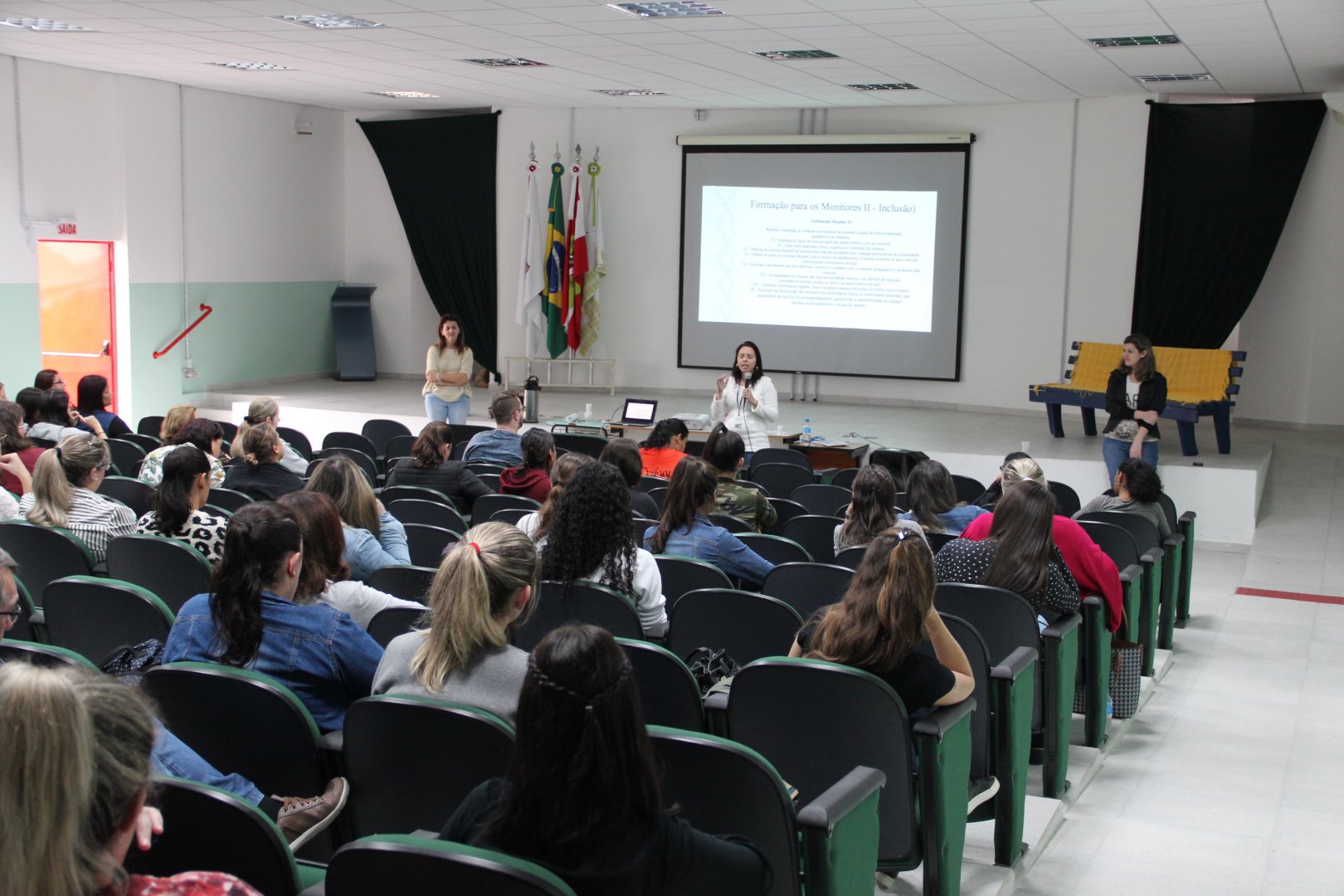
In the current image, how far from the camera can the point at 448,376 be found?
9898mm

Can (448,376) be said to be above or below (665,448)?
above

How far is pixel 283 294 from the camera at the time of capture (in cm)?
1444

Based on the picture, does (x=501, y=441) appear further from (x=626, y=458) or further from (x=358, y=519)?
(x=358, y=519)

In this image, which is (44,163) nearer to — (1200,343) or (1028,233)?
(1028,233)

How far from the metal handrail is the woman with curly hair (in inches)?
409

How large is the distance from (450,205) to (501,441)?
27.2 ft

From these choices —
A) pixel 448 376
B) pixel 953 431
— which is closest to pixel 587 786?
pixel 448 376

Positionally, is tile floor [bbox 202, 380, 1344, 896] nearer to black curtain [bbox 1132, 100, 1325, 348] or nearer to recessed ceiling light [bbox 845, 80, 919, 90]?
black curtain [bbox 1132, 100, 1325, 348]

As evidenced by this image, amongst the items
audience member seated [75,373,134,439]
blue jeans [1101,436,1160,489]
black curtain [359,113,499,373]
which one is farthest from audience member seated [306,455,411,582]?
black curtain [359,113,499,373]

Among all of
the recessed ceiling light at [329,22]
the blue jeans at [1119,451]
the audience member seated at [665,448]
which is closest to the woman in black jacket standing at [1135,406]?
the blue jeans at [1119,451]

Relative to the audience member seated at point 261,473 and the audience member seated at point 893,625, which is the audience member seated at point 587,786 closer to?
the audience member seated at point 893,625

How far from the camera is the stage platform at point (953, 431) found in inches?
357

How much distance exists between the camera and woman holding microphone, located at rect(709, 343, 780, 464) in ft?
28.6

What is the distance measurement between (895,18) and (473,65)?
4.27 metres
